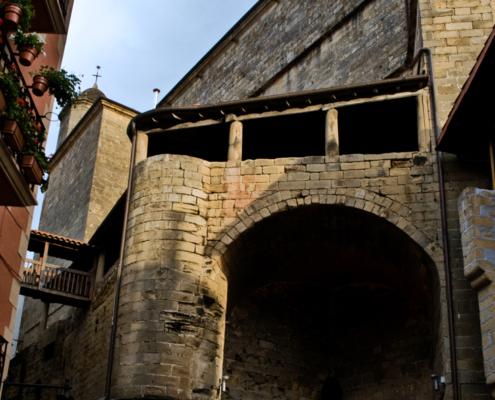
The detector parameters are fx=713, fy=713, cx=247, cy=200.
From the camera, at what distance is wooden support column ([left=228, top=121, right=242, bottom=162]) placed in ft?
37.6

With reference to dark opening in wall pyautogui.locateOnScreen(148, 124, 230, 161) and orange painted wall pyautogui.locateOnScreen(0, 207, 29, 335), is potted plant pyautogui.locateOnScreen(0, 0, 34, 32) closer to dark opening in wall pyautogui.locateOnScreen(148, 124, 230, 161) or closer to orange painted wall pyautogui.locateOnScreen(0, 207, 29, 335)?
orange painted wall pyautogui.locateOnScreen(0, 207, 29, 335)

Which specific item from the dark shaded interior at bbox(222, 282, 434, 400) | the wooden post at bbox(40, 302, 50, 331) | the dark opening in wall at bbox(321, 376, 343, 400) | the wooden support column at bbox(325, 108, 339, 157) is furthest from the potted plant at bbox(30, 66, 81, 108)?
the wooden post at bbox(40, 302, 50, 331)

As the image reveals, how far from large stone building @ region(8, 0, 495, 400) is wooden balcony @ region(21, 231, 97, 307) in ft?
0.94

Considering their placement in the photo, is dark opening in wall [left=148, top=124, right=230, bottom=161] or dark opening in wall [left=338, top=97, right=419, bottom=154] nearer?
dark opening in wall [left=338, top=97, right=419, bottom=154]

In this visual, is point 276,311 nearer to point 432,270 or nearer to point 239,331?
point 239,331

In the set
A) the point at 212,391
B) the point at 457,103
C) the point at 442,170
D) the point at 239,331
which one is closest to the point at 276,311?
the point at 239,331

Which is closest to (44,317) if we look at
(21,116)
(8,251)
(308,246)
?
(308,246)

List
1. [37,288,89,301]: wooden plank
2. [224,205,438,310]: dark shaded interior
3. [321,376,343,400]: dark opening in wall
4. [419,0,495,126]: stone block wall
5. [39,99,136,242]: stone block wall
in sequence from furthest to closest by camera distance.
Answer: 1. [39,99,136,242]: stone block wall
2. [37,288,89,301]: wooden plank
3. [321,376,343,400]: dark opening in wall
4. [419,0,495,126]: stone block wall
5. [224,205,438,310]: dark shaded interior

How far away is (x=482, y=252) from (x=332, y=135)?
3.19m

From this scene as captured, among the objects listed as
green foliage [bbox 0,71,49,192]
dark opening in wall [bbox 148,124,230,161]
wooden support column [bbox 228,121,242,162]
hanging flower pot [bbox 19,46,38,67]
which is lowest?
green foliage [bbox 0,71,49,192]

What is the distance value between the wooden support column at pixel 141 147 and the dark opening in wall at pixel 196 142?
0.27 m

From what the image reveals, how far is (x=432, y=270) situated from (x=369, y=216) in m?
1.20

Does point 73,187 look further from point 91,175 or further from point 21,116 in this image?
point 21,116

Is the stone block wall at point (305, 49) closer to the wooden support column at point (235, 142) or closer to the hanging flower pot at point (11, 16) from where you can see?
the wooden support column at point (235, 142)
